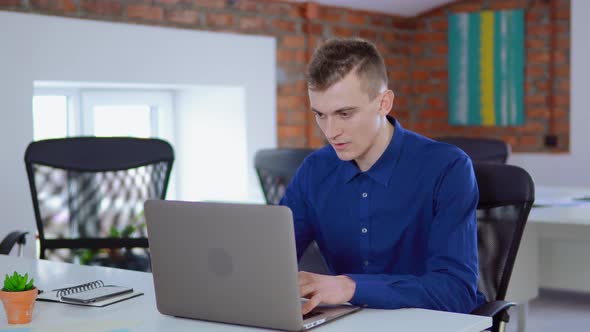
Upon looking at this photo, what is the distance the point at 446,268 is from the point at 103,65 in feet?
10.0

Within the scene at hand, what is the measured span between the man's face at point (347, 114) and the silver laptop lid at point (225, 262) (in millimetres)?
459

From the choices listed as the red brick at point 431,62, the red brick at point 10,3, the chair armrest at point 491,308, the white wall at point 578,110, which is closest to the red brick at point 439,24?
the red brick at point 431,62

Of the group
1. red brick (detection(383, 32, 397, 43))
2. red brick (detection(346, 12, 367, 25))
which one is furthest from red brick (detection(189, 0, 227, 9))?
red brick (detection(383, 32, 397, 43))

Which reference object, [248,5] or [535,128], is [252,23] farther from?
[535,128]

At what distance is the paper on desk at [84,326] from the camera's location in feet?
5.43

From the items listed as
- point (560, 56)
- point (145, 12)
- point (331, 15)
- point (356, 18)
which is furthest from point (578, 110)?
point (145, 12)

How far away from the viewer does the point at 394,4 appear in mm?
6363

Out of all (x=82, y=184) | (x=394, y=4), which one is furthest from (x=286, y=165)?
(x=394, y=4)

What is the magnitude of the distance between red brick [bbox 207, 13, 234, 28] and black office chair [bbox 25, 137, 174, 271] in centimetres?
216

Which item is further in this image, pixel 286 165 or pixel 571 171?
pixel 571 171

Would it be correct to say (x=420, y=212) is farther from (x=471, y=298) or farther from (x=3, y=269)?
(x=3, y=269)

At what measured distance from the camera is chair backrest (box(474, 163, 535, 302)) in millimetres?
2154

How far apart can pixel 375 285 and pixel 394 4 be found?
486cm

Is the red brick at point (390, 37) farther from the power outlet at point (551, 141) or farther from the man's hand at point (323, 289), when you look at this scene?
the man's hand at point (323, 289)
